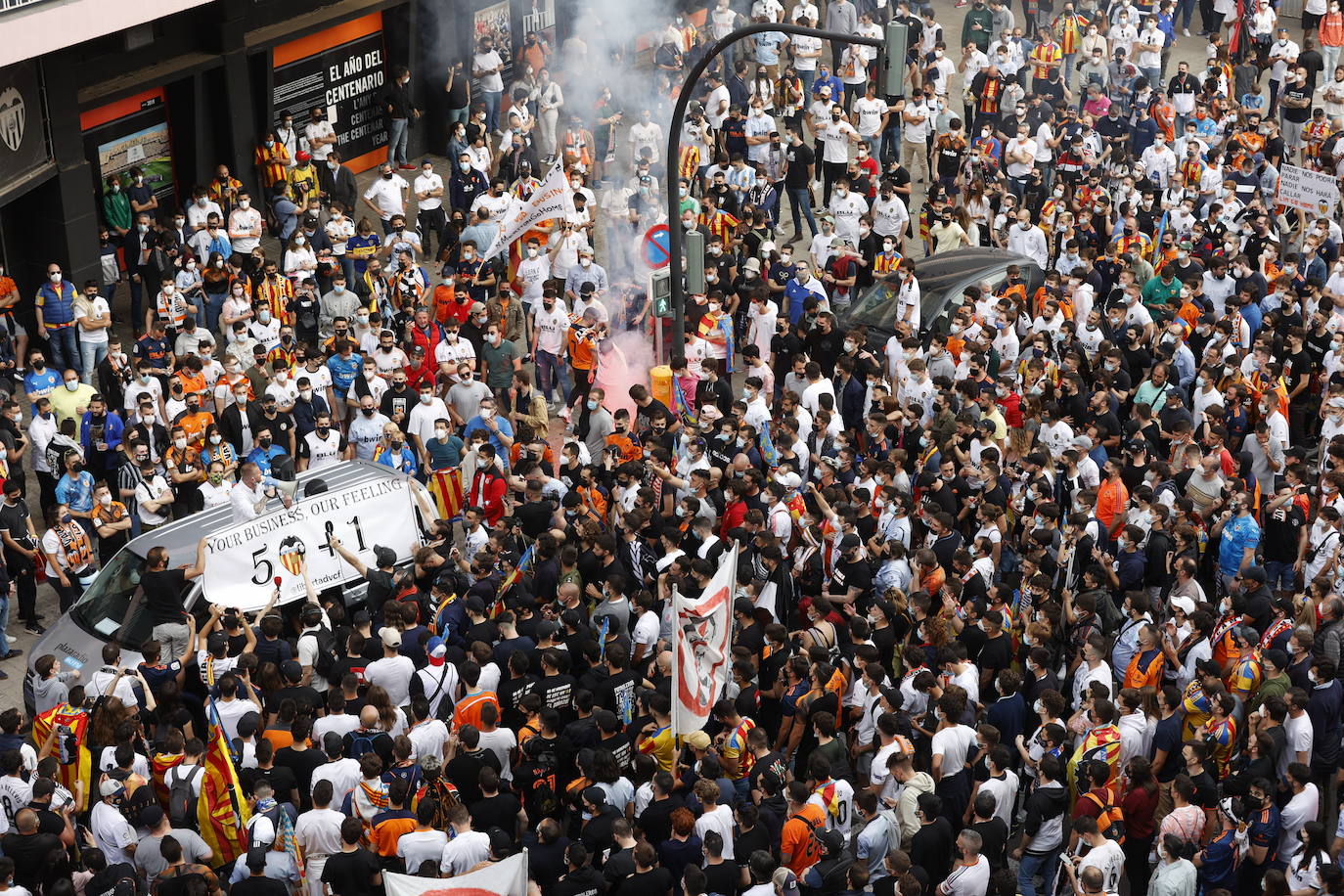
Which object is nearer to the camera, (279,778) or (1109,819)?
(1109,819)

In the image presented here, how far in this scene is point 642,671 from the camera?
12180 millimetres

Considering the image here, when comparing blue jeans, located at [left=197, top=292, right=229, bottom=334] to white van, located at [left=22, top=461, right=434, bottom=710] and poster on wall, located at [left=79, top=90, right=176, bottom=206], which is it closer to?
poster on wall, located at [left=79, top=90, right=176, bottom=206]

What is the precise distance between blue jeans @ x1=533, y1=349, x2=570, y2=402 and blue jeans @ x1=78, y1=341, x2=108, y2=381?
436 centimetres

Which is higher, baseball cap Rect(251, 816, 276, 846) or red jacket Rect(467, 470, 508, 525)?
baseball cap Rect(251, 816, 276, 846)

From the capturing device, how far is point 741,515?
1339cm

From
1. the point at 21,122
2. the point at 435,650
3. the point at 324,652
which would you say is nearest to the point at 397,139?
the point at 21,122

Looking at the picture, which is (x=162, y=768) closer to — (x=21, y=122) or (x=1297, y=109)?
(x=21, y=122)

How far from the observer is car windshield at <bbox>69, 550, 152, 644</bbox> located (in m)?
12.7

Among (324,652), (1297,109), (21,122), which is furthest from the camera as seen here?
(1297,109)

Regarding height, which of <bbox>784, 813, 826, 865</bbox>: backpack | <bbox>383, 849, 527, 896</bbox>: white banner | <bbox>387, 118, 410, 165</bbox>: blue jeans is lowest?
<bbox>387, 118, 410, 165</bbox>: blue jeans

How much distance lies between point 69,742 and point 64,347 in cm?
729

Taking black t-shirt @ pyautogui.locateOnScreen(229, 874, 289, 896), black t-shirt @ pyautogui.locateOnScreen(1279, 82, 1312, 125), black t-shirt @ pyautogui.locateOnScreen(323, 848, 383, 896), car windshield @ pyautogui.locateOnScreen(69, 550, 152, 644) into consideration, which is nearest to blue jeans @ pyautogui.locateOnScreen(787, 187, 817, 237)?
black t-shirt @ pyautogui.locateOnScreen(1279, 82, 1312, 125)

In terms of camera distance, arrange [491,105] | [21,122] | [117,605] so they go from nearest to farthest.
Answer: [117,605], [21,122], [491,105]

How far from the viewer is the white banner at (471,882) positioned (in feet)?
29.9
